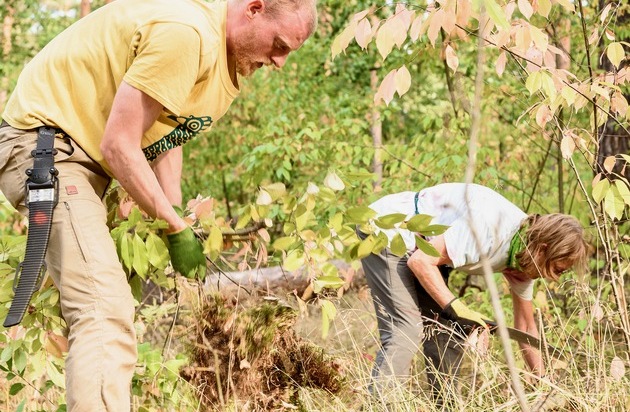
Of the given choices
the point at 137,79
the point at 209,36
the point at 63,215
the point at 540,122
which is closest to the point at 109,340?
the point at 63,215

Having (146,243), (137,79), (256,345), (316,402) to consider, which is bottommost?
(316,402)

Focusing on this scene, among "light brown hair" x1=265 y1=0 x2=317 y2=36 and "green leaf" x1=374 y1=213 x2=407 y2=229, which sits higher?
"light brown hair" x1=265 y1=0 x2=317 y2=36

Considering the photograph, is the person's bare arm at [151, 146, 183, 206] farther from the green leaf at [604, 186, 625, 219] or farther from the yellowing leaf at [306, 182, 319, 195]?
the green leaf at [604, 186, 625, 219]

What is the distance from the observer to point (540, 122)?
3275mm

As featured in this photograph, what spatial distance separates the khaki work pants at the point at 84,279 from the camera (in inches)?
90.1

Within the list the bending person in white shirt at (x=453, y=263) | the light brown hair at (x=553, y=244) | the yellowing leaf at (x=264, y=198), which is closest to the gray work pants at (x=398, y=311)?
the bending person in white shirt at (x=453, y=263)

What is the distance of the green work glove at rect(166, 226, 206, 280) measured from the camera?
2559mm

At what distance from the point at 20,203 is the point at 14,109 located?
281 millimetres

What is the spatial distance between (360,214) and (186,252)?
1.73 feet

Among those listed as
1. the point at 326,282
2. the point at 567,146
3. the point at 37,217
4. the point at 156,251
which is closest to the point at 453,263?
Answer: the point at 567,146

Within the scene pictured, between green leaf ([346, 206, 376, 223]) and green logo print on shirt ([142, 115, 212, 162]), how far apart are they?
53cm

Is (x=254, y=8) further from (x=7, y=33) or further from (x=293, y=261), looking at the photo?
(x=7, y=33)

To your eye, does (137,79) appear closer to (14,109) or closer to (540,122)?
(14,109)

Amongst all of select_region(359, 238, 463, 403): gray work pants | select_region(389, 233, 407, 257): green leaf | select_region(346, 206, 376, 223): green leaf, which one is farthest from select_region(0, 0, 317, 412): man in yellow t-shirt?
select_region(359, 238, 463, 403): gray work pants
